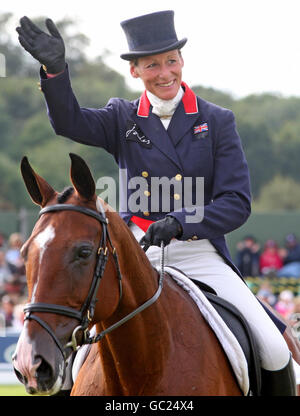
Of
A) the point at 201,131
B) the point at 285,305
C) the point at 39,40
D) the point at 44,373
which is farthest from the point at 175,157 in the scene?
the point at 285,305

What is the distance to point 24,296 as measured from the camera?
49.6ft

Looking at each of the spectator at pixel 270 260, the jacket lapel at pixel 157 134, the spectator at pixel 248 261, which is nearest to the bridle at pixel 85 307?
the jacket lapel at pixel 157 134

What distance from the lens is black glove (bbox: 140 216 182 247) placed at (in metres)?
4.19

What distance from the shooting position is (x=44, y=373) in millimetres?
3344

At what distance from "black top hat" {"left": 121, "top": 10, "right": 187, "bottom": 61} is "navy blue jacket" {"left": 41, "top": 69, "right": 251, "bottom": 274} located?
0.36 m

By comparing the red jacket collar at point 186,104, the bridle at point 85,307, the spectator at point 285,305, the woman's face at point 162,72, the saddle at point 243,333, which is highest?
the woman's face at point 162,72

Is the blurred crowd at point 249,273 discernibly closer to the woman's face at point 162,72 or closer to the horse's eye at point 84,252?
the woman's face at point 162,72

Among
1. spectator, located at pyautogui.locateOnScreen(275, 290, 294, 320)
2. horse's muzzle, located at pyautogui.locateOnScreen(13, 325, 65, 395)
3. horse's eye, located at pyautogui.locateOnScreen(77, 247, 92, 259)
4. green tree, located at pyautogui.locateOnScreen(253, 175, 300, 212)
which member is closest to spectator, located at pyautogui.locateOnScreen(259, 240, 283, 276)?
spectator, located at pyautogui.locateOnScreen(275, 290, 294, 320)

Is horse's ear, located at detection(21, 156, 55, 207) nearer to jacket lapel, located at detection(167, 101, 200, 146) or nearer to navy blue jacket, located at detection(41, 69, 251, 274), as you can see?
navy blue jacket, located at detection(41, 69, 251, 274)

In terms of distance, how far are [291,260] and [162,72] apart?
45.0 feet

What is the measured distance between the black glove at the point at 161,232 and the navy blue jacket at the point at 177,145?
0.63 ft

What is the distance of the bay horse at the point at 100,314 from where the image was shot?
341cm

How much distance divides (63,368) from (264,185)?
3067 centimetres

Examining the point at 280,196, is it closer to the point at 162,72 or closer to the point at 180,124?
the point at 180,124
